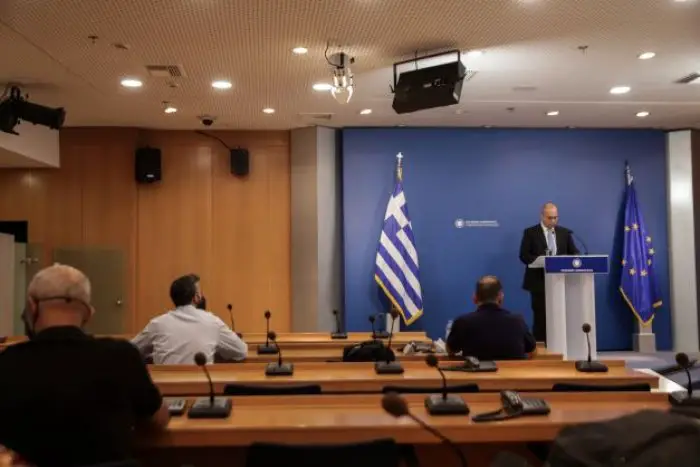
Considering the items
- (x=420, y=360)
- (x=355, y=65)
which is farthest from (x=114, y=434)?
(x=355, y=65)

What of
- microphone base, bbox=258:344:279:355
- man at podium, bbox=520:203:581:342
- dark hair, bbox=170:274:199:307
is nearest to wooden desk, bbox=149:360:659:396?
dark hair, bbox=170:274:199:307

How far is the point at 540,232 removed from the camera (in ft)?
26.4

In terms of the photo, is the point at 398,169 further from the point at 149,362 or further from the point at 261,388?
the point at 261,388

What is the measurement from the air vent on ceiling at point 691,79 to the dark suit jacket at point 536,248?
82.3 inches

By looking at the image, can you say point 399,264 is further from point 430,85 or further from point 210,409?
point 210,409

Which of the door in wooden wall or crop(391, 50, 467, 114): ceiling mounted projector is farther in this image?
the door in wooden wall

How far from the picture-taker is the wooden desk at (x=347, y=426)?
2502mm

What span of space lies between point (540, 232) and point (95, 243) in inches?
223

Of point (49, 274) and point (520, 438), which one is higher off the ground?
point (49, 274)

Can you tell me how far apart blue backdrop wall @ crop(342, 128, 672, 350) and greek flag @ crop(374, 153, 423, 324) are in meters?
0.30

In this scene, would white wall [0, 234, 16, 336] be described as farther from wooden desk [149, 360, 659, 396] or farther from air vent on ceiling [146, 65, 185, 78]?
wooden desk [149, 360, 659, 396]

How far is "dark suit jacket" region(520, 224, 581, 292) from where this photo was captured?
789cm

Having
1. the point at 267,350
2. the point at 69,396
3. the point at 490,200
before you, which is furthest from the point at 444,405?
the point at 490,200

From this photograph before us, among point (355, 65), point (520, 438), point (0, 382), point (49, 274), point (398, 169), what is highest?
point (355, 65)
